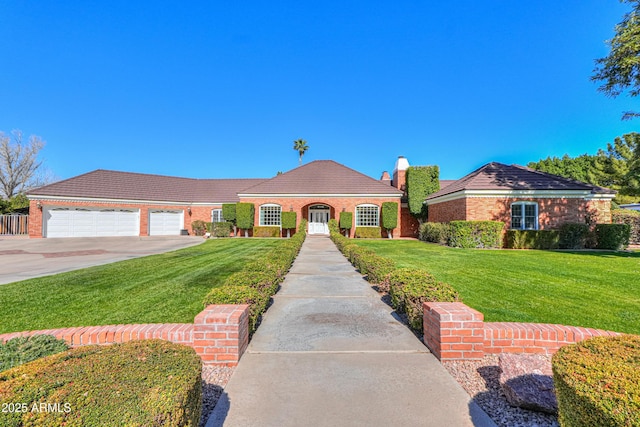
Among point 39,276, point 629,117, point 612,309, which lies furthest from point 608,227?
point 39,276

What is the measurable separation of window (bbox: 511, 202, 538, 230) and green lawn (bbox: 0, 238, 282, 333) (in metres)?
16.4

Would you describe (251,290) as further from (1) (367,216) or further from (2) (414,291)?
(1) (367,216)

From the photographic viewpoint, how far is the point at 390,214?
23469mm

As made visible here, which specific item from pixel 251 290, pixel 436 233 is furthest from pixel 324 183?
pixel 251 290

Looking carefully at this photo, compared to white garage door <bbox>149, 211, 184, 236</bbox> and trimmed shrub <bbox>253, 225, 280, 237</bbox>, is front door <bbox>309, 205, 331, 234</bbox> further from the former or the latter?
white garage door <bbox>149, 211, 184, 236</bbox>

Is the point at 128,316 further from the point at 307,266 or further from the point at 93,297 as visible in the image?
the point at 307,266

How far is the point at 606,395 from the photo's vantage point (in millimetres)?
1579

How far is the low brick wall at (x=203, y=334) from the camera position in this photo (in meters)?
3.32

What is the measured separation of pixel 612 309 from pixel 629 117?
56.6ft

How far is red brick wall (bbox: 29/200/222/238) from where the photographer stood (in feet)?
71.7

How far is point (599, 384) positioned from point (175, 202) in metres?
30.0

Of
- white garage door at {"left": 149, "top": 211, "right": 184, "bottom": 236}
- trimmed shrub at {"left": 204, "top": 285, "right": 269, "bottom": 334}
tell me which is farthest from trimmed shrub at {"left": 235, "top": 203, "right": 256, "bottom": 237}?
trimmed shrub at {"left": 204, "top": 285, "right": 269, "bottom": 334}

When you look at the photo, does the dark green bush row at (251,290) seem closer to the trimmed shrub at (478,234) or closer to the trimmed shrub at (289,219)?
the trimmed shrub at (478,234)

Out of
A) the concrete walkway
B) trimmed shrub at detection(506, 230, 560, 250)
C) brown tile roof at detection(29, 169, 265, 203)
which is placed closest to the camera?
the concrete walkway
